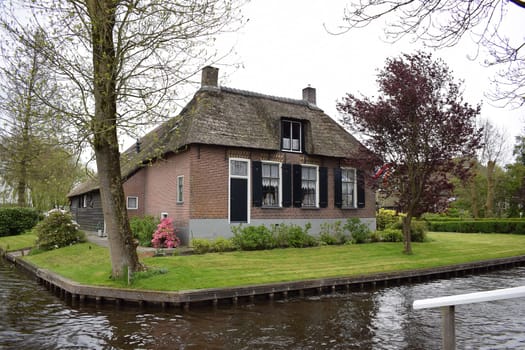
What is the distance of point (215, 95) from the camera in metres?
17.5

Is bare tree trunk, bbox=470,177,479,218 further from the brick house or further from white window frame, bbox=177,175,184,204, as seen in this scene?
white window frame, bbox=177,175,184,204

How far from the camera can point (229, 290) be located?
9.35m

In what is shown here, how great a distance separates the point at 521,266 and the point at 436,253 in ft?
9.65

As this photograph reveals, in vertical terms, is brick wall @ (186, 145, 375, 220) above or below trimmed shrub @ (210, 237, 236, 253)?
above

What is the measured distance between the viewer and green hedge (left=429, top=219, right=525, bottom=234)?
85.0ft

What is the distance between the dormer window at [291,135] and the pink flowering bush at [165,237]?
5.48 metres

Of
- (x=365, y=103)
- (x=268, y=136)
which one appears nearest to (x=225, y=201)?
(x=268, y=136)

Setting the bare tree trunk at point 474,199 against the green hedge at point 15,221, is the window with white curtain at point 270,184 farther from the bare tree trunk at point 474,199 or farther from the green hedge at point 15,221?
the bare tree trunk at point 474,199

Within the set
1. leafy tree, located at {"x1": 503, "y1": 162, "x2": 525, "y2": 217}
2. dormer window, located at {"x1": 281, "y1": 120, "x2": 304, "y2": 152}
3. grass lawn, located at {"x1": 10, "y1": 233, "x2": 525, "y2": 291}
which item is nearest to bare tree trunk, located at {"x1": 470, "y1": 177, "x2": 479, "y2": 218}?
leafy tree, located at {"x1": 503, "y1": 162, "x2": 525, "y2": 217}

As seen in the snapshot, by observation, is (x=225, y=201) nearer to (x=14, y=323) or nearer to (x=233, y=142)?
(x=233, y=142)

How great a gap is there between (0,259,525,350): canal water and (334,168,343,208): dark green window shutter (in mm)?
8770

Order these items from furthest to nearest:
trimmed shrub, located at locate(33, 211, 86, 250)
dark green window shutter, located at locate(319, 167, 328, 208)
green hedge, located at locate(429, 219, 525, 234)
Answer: green hedge, located at locate(429, 219, 525, 234)
dark green window shutter, located at locate(319, 167, 328, 208)
trimmed shrub, located at locate(33, 211, 86, 250)

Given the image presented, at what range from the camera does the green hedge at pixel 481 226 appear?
25906 mm

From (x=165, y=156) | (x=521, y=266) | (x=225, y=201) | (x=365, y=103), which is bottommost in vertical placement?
(x=521, y=266)
